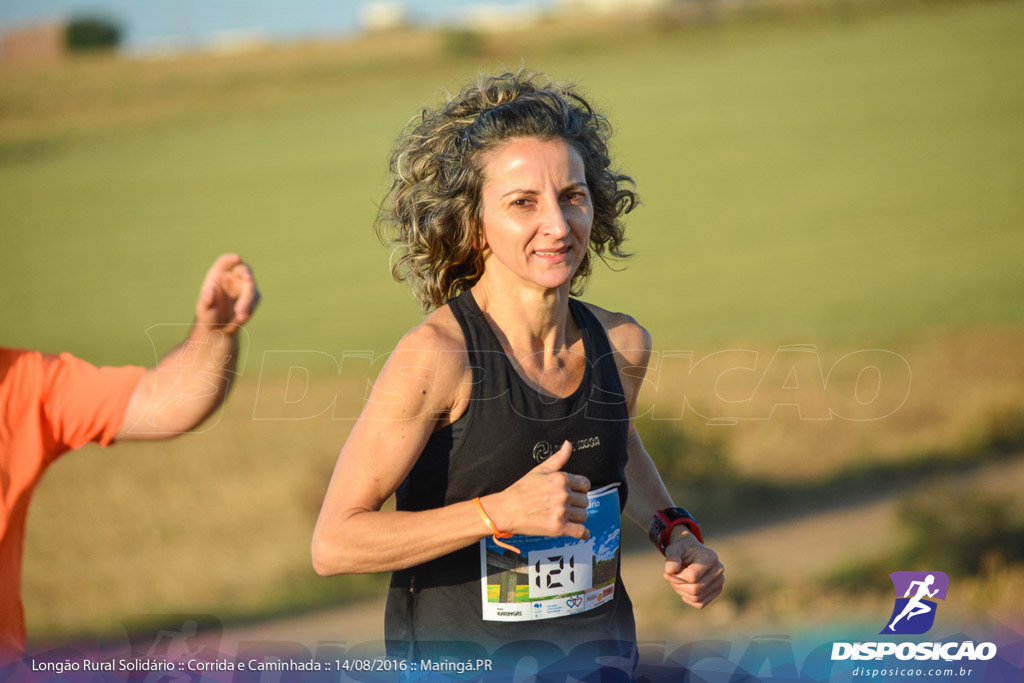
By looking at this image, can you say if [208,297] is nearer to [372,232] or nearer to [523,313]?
[523,313]

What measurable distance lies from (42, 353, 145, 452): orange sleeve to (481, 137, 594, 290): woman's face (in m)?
0.80

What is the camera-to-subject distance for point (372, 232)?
830 inches

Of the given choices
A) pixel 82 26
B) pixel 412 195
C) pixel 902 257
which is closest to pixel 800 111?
pixel 902 257

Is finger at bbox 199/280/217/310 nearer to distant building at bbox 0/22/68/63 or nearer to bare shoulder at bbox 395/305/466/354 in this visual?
bare shoulder at bbox 395/305/466/354

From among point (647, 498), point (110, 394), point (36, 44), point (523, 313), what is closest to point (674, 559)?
point (647, 498)

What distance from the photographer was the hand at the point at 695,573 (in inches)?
87.0

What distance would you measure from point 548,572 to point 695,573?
0.34 meters

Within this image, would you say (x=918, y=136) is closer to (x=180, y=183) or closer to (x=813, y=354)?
(x=813, y=354)

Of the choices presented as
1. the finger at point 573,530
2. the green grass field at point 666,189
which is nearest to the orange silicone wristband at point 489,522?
the finger at point 573,530

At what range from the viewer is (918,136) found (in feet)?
74.2

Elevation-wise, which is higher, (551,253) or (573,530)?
(551,253)

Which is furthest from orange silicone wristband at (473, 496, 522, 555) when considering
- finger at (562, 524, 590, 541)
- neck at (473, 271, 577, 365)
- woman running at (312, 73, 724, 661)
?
Answer: neck at (473, 271, 577, 365)

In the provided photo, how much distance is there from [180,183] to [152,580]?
20388 millimetres

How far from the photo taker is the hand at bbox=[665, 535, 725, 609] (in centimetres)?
221
